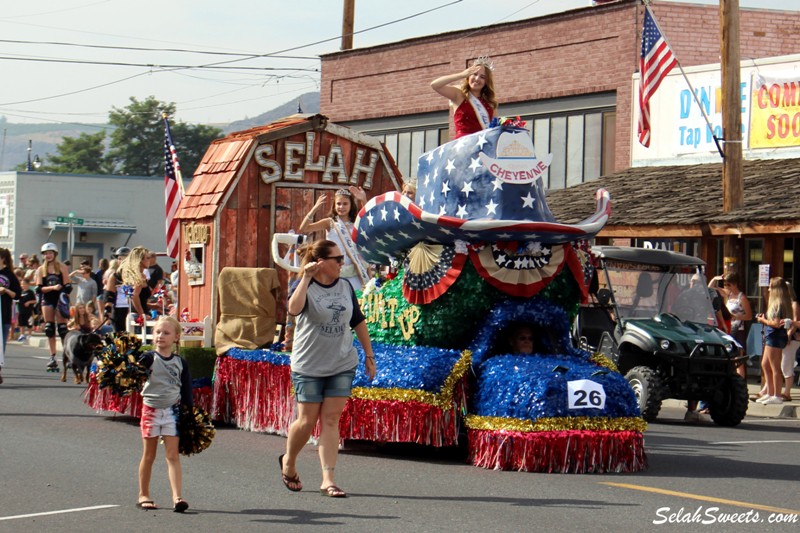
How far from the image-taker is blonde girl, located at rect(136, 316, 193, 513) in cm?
822

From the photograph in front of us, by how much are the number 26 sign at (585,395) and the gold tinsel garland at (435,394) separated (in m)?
0.91

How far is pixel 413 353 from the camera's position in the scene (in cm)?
1081

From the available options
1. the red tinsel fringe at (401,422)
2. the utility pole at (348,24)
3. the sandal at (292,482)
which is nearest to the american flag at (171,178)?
the red tinsel fringe at (401,422)

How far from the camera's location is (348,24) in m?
Answer: 33.7

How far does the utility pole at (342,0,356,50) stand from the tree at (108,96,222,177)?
284 feet

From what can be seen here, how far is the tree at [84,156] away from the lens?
421 ft

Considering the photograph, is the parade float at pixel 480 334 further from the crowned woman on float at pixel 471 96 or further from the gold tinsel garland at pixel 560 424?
the crowned woman on float at pixel 471 96

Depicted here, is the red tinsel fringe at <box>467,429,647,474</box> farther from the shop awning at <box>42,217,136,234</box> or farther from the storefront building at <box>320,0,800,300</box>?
the shop awning at <box>42,217,136,234</box>

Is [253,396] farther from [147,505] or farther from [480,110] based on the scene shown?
[147,505]

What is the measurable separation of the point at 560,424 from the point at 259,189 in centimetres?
502

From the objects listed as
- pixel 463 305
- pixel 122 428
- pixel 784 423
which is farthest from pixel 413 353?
pixel 784 423

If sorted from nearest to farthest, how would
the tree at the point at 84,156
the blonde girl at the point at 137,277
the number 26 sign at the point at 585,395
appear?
1. the number 26 sign at the point at 585,395
2. the blonde girl at the point at 137,277
3. the tree at the point at 84,156

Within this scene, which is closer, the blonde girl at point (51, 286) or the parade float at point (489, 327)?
the parade float at point (489, 327)

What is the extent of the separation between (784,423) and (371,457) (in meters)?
6.93
